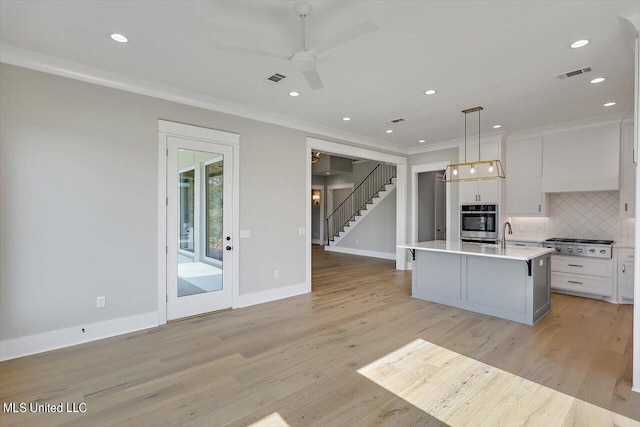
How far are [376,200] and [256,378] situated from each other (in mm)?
7885

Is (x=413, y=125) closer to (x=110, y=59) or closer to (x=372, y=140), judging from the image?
(x=372, y=140)

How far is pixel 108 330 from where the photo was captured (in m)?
3.63

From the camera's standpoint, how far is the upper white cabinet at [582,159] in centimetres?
510

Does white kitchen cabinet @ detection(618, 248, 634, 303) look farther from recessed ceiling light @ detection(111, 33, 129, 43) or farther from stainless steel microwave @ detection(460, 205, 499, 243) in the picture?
recessed ceiling light @ detection(111, 33, 129, 43)

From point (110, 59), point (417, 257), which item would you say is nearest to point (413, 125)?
point (417, 257)

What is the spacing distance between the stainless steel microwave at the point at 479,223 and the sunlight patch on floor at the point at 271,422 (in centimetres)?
545

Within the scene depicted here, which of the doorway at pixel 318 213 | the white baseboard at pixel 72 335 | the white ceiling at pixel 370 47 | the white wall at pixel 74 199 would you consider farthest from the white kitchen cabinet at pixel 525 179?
the doorway at pixel 318 213

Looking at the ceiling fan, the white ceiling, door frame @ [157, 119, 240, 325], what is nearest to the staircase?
the white ceiling

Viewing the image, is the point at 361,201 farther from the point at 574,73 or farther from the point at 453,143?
the point at 574,73

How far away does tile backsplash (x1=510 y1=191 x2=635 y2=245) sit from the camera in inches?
211

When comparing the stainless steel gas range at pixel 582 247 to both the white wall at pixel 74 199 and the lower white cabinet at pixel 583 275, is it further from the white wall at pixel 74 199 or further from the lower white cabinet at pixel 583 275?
the white wall at pixel 74 199

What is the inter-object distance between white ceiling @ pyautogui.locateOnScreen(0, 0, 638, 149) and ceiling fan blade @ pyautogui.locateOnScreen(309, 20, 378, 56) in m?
0.37

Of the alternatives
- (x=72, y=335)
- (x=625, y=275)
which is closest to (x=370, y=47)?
(x=72, y=335)

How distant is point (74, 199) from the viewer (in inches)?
135
